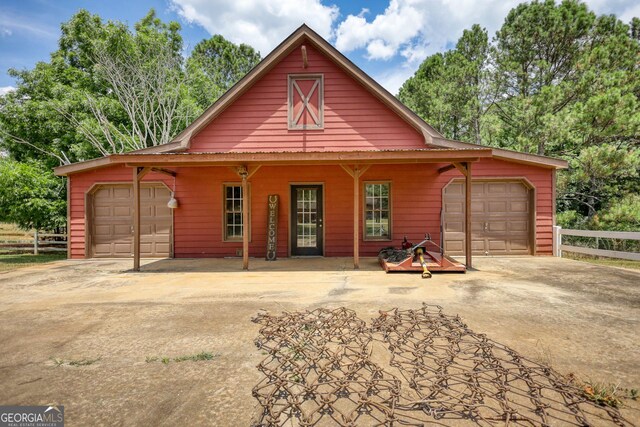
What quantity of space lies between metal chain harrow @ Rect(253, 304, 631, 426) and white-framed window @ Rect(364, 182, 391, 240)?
5698 mm

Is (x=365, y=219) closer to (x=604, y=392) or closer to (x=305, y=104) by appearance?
(x=305, y=104)

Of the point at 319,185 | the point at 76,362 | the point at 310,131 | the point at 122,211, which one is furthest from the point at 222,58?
the point at 76,362

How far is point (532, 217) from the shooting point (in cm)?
893

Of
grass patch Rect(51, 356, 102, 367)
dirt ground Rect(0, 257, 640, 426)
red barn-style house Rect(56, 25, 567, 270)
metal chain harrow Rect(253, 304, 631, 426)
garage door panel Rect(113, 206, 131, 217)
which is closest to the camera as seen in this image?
metal chain harrow Rect(253, 304, 631, 426)

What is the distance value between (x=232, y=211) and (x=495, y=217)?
26.1ft

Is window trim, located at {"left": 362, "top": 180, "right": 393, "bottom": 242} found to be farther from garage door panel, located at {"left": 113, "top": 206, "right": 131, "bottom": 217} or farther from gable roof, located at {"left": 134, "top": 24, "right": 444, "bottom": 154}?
garage door panel, located at {"left": 113, "top": 206, "right": 131, "bottom": 217}

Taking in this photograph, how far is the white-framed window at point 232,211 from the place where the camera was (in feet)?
30.1

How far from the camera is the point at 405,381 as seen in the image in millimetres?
2352

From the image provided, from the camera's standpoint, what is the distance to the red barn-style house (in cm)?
884

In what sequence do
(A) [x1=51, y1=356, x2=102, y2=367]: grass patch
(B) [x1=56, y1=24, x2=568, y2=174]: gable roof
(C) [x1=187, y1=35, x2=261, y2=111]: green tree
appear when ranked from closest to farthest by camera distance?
(A) [x1=51, y1=356, x2=102, y2=367]: grass patch
(B) [x1=56, y1=24, x2=568, y2=174]: gable roof
(C) [x1=187, y1=35, x2=261, y2=111]: green tree

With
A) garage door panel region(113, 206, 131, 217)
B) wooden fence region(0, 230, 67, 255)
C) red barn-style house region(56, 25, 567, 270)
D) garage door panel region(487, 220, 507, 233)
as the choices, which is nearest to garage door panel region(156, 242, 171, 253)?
red barn-style house region(56, 25, 567, 270)

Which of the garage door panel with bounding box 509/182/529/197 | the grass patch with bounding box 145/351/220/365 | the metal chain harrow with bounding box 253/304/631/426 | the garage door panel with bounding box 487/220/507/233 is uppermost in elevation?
the garage door panel with bounding box 509/182/529/197

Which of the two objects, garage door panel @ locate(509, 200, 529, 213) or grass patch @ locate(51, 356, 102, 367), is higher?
garage door panel @ locate(509, 200, 529, 213)

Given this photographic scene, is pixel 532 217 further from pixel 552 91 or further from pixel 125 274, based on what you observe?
pixel 125 274
